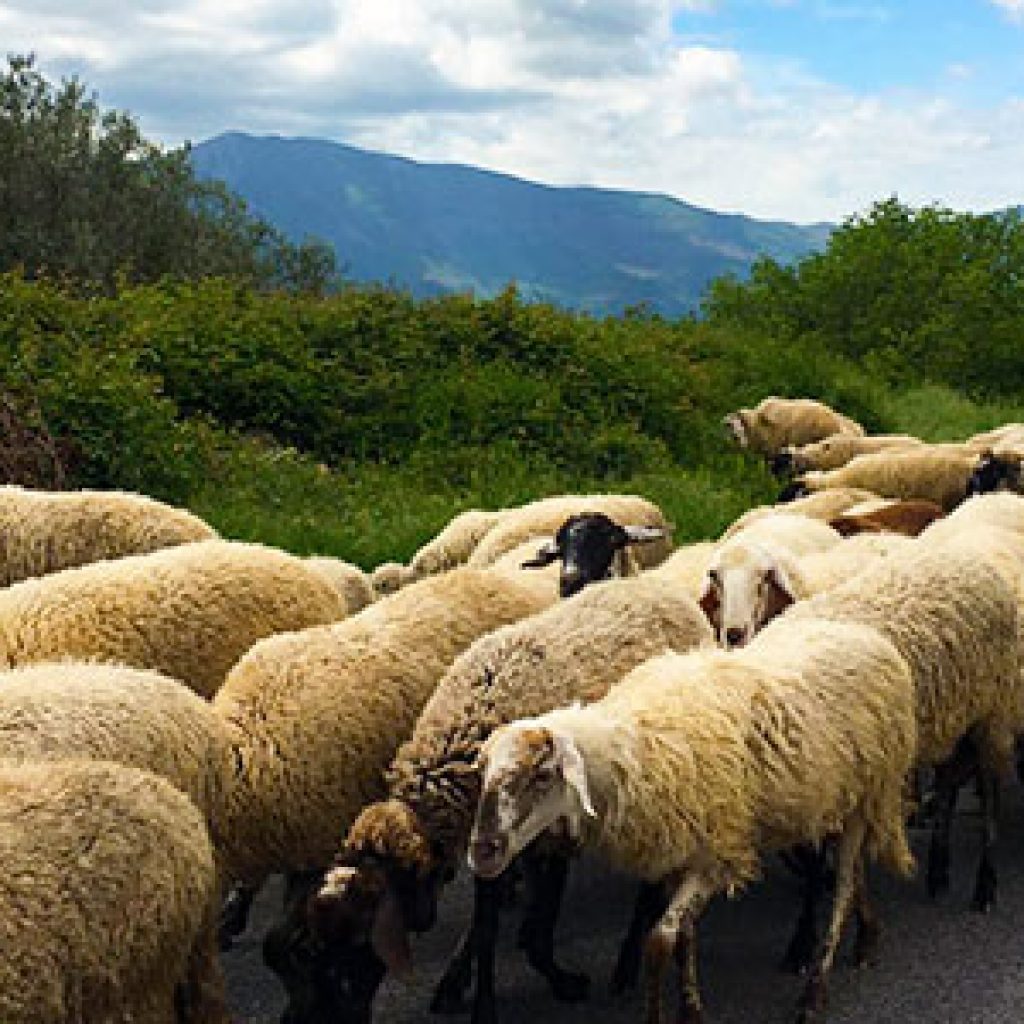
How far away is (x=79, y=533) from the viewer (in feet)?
26.2

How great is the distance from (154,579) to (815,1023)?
11.0ft

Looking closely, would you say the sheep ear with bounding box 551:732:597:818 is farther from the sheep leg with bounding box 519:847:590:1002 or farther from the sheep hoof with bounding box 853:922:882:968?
the sheep hoof with bounding box 853:922:882:968

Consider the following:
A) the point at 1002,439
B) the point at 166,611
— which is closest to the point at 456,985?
the point at 166,611

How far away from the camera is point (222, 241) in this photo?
121 ft

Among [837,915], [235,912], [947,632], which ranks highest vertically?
[947,632]

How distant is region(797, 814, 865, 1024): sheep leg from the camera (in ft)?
16.6

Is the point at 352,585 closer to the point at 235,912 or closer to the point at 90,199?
the point at 235,912

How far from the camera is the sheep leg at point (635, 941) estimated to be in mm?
5367

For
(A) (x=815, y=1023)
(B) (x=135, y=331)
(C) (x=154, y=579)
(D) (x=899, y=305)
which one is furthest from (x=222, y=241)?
(A) (x=815, y=1023)

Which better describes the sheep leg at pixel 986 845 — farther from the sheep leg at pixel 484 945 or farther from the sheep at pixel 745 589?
the sheep leg at pixel 484 945

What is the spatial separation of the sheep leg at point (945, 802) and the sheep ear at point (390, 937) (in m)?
2.65

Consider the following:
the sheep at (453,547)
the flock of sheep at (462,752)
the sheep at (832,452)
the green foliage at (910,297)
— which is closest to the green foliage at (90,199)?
the green foliage at (910,297)

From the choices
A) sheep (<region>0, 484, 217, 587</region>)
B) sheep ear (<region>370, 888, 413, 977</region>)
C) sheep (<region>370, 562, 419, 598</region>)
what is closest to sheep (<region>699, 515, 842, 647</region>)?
sheep ear (<region>370, 888, 413, 977</region>)

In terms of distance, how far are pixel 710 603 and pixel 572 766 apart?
2509 millimetres
